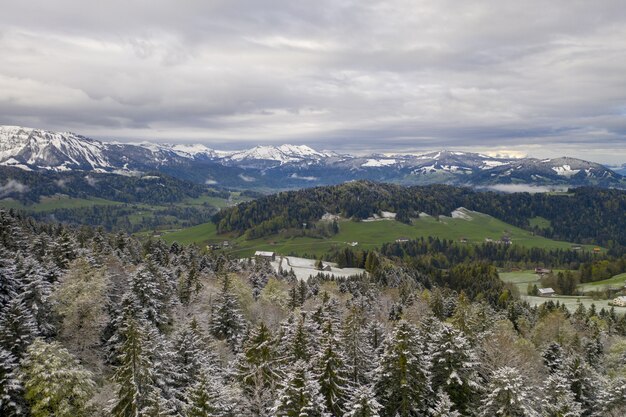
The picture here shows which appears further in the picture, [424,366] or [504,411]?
[424,366]

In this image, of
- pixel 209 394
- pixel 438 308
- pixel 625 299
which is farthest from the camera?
pixel 625 299

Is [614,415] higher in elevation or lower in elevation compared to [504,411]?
lower

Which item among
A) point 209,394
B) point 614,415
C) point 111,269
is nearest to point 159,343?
point 209,394

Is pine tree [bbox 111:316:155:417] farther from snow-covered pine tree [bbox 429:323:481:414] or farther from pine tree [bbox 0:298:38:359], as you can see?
snow-covered pine tree [bbox 429:323:481:414]

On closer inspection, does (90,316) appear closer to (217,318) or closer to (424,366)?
(217,318)

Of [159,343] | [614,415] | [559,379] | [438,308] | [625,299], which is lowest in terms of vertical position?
[625,299]

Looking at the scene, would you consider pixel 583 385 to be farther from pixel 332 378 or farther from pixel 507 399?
pixel 332 378

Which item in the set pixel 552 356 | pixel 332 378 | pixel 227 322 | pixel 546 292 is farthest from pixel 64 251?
pixel 546 292

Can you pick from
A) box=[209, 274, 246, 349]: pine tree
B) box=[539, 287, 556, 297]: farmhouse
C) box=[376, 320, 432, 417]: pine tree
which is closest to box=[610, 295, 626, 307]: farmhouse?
box=[539, 287, 556, 297]: farmhouse
